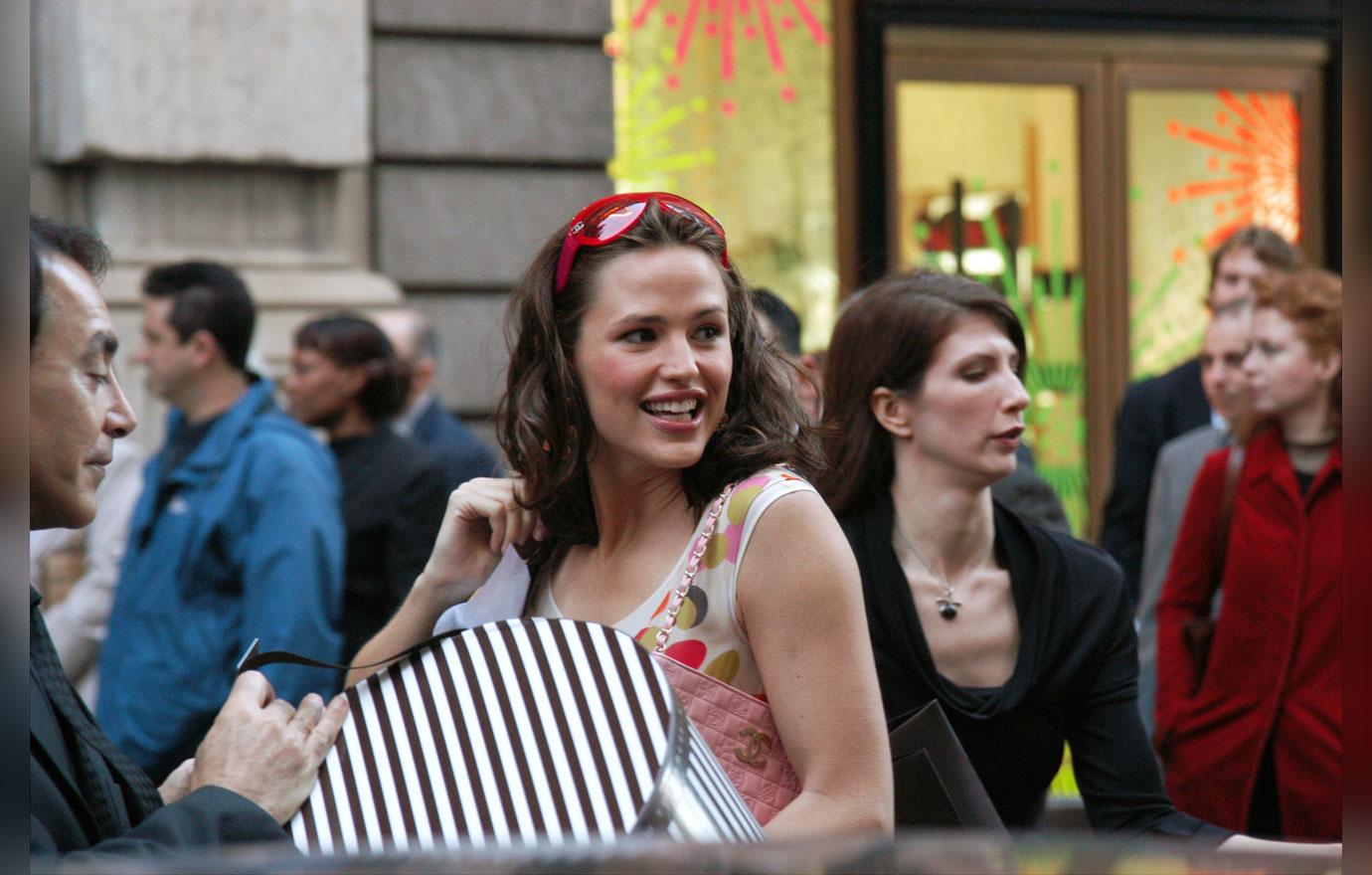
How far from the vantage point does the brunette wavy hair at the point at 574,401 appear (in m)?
2.45

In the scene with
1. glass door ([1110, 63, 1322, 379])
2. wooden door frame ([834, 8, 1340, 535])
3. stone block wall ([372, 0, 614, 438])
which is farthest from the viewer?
glass door ([1110, 63, 1322, 379])

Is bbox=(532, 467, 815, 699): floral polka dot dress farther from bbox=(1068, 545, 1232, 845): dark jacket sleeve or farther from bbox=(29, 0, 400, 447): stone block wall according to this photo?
bbox=(29, 0, 400, 447): stone block wall

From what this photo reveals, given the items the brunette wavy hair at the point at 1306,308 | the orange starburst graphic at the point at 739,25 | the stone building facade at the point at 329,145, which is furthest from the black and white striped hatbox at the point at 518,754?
the orange starburst graphic at the point at 739,25

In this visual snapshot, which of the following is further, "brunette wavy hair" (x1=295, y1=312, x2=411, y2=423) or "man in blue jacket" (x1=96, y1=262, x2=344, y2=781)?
"brunette wavy hair" (x1=295, y1=312, x2=411, y2=423)

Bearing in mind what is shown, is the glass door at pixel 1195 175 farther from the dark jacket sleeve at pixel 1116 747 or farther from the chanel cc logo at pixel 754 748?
the chanel cc logo at pixel 754 748

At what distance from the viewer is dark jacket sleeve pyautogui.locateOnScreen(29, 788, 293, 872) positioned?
175cm

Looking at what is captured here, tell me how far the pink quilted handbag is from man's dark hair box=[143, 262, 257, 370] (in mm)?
3486

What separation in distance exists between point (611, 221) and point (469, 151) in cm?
512

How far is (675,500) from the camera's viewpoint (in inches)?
95.9

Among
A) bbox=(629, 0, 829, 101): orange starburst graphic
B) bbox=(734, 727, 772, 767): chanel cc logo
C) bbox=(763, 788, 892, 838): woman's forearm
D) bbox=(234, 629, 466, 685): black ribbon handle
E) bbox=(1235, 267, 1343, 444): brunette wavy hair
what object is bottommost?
bbox=(763, 788, 892, 838): woman's forearm

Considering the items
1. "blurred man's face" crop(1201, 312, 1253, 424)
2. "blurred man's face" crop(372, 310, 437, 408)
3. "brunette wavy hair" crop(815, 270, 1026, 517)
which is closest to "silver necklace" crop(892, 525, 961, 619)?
"brunette wavy hair" crop(815, 270, 1026, 517)

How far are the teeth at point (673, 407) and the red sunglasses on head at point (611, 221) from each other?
0.77 ft

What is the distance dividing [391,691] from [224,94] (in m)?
5.48

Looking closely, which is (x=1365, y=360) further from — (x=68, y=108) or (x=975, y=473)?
(x=68, y=108)
